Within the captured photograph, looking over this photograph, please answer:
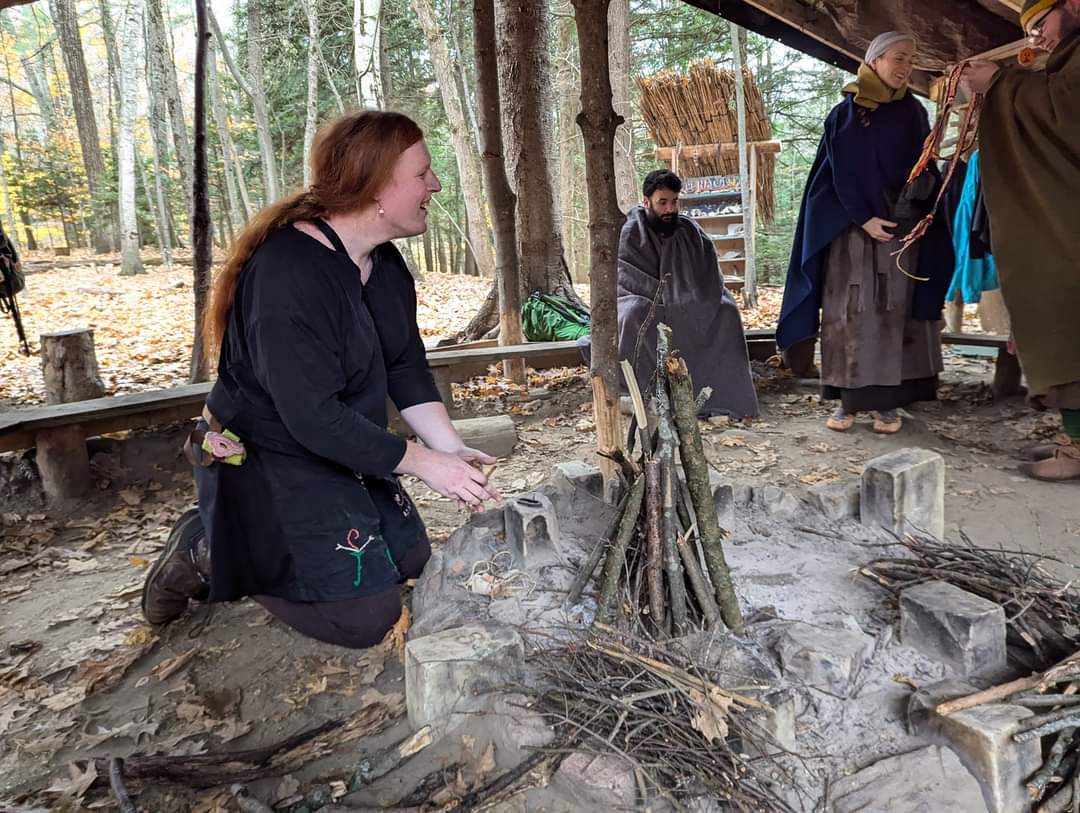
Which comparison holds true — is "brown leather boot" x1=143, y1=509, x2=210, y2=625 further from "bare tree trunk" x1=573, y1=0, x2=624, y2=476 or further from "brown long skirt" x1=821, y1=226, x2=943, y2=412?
"brown long skirt" x1=821, y1=226, x2=943, y2=412

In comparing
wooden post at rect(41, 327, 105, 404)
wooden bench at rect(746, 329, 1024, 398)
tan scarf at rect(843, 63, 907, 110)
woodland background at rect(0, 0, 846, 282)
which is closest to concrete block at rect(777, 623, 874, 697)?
tan scarf at rect(843, 63, 907, 110)

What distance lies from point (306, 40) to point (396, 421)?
12.8m

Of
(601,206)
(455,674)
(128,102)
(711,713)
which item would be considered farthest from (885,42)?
(128,102)

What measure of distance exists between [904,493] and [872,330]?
2137mm

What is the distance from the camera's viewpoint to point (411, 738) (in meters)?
1.75

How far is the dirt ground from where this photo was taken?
1.88 meters

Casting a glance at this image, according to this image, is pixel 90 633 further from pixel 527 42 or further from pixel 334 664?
pixel 527 42

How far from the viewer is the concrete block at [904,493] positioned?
2.44 metres

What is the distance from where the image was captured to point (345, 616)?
229 cm

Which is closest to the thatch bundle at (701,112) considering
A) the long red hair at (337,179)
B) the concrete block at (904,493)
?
the concrete block at (904,493)

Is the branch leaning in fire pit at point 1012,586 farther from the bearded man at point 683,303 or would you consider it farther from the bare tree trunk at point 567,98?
the bare tree trunk at point 567,98

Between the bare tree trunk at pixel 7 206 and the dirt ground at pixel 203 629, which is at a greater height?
the bare tree trunk at pixel 7 206

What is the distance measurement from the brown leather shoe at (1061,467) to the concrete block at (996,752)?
2505 mm

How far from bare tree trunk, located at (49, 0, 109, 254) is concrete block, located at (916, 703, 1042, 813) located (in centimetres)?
1760
